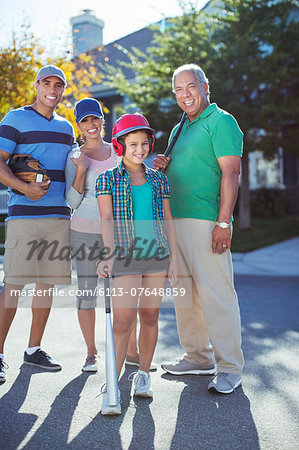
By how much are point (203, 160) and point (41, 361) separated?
1.89 metres

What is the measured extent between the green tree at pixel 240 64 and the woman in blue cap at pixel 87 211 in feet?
26.6

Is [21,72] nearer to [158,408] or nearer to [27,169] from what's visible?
[27,169]

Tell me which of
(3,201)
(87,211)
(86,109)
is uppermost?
(3,201)

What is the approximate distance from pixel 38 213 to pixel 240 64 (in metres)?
9.13

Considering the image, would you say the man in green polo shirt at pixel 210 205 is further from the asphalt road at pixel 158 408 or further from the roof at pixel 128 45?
the roof at pixel 128 45

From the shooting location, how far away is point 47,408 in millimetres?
3039

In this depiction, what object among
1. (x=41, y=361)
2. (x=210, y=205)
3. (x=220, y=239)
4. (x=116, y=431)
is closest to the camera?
(x=116, y=431)

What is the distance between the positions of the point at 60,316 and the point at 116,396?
2.67 metres

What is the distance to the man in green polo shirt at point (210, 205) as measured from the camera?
3301 millimetres

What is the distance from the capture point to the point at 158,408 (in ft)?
10.0

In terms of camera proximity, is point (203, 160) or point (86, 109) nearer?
point (203, 160)

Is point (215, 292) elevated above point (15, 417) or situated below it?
above

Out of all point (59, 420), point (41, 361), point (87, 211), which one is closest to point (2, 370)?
point (41, 361)

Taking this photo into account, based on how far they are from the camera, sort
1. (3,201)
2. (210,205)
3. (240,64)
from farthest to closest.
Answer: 1. (3,201)
2. (240,64)
3. (210,205)
